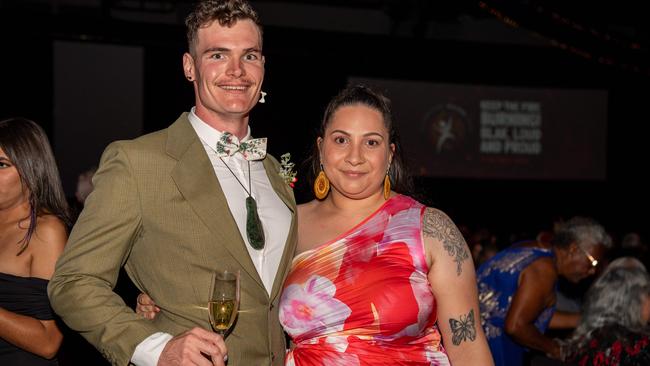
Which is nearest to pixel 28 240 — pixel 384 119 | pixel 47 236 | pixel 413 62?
pixel 47 236

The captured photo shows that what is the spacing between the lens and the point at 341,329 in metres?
A: 2.25

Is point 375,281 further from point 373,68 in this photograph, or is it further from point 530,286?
point 373,68

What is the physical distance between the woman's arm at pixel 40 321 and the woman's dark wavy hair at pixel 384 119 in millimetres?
932

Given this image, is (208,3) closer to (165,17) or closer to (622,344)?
(622,344)

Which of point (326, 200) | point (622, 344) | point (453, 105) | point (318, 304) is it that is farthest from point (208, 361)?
point (453, 105)

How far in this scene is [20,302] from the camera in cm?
253

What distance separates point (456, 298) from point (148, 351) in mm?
926

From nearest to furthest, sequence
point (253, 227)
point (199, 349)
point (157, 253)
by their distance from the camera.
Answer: point (199, 349) < point (157, 253) < point (253, 227)

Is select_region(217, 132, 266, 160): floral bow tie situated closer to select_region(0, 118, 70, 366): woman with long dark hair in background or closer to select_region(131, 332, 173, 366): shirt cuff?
select_region(131, 332, 173, 366): shirt cuff

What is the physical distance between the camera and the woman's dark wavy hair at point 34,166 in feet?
8.64

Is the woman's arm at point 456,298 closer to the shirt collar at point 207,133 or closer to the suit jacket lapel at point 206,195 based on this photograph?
the suit jacket lapel at point 206,195

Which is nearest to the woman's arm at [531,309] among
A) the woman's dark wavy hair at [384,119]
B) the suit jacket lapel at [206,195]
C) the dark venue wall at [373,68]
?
the woman's dark wavy hair at [384,119]

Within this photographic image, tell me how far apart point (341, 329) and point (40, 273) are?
1.07 metres

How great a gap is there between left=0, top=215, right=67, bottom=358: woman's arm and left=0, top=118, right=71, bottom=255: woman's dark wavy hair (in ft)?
0.14
